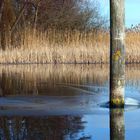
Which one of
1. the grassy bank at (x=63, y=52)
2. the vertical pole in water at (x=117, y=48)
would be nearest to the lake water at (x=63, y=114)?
the vertical pole in water at (x=117, y=48)

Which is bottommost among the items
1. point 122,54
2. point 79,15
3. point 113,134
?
point 113,134

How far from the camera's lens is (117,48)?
30.6 ft

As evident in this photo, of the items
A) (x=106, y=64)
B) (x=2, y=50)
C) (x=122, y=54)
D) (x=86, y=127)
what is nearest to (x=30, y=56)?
(x=2, y=50)

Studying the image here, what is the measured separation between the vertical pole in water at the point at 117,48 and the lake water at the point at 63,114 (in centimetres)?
38

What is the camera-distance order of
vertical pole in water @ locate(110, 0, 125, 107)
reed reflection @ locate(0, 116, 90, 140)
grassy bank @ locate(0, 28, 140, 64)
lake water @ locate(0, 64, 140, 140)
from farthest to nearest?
grassy bank @ locate(0, 28, 140, 64)
vertical pole in water @ locate(110, 0, 125, 107)
lake water @ locate(0, 64, 140, 140)
reed reflection @ locate(0, 116, 90, 140)

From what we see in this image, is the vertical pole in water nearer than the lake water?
No

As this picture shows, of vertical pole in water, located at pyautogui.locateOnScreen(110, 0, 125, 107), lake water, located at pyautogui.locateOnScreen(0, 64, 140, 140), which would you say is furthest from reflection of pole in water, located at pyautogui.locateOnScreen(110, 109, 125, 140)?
vertical pole in water, located at pyautogui.locateOnScreen(110, 0, 125, 107)

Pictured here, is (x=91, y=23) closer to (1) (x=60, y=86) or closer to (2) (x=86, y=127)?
(1) (x=60, y=86)

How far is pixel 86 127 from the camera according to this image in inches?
305

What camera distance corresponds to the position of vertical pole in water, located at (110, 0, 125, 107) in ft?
30.3

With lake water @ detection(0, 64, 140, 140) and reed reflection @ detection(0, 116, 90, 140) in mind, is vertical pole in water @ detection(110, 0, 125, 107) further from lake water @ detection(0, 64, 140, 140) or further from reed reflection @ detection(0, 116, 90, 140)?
reed reflection @ detection(0, 116, 90, 140)

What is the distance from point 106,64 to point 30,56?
380cm

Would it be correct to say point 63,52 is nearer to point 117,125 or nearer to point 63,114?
point 63,114

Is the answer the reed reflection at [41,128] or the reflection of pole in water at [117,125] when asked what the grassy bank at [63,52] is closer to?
the reflection of pole in water at [117,125]
